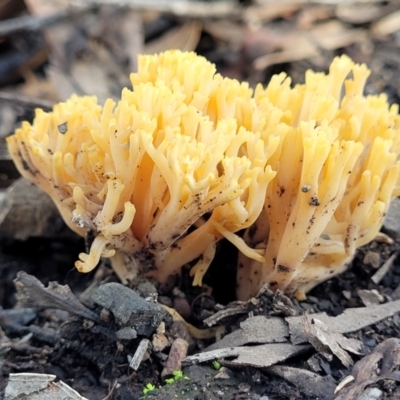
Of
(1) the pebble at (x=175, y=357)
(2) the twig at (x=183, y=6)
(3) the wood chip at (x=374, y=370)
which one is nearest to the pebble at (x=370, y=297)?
(3) the wood chip at (x=374, y=370)

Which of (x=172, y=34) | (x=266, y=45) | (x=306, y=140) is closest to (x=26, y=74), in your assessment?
(x=172, y=34)

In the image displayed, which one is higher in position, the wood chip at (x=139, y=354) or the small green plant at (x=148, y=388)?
the wood chip at (x=139, y=354)

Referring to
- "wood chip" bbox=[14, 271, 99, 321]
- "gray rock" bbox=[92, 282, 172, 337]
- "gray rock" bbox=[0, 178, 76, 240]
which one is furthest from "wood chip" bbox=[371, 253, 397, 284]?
"gray rock" bbox=[0, 178, 76, 240]

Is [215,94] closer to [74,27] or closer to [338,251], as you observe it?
[338,251]

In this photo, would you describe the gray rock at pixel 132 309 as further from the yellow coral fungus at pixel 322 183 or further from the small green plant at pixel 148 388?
the yellow coral fungus at pixel 322 183

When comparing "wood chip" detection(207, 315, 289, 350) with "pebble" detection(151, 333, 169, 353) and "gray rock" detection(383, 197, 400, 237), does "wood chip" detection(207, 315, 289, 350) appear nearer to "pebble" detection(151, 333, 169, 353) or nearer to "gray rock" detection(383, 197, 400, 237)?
"pebble" detection(151, 333, 169, 353)

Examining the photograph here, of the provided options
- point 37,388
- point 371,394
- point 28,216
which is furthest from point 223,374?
point 28,216
